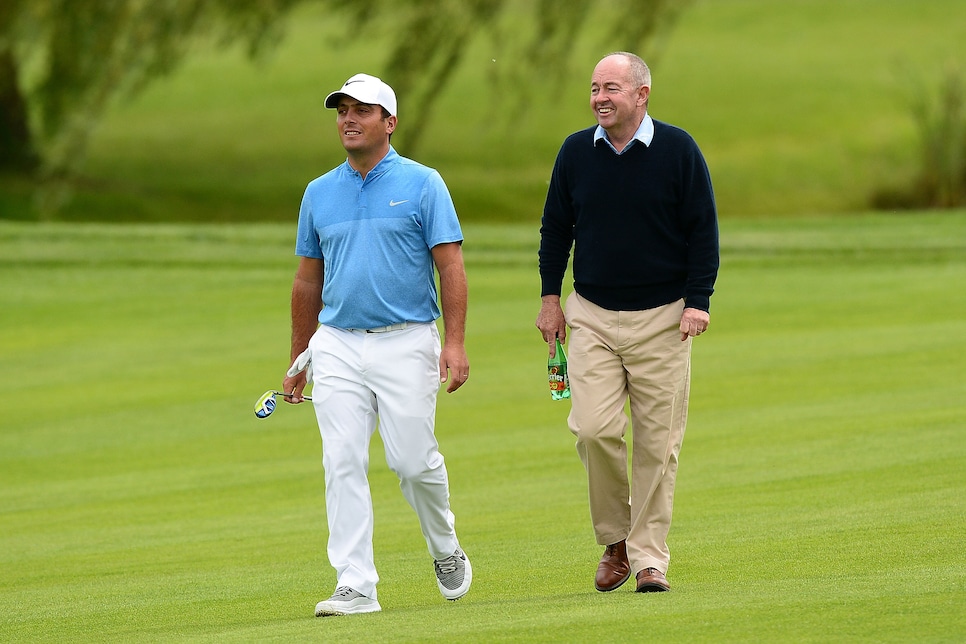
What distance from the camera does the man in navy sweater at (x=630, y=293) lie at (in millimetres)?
6105

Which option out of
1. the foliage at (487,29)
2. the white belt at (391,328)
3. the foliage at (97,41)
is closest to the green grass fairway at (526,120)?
the foliage at (487,29)

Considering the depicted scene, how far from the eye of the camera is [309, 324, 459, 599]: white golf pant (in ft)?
19.9

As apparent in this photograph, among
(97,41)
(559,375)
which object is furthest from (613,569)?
(97,41)

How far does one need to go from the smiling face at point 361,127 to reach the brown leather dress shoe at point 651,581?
186 centimetres

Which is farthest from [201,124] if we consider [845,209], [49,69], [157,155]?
[845,209]

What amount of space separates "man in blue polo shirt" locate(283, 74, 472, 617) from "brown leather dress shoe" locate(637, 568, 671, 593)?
65 centimetres

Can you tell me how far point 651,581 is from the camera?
6027 millimetres

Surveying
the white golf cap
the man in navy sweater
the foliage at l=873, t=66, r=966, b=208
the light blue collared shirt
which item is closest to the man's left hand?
the man in navy sweater

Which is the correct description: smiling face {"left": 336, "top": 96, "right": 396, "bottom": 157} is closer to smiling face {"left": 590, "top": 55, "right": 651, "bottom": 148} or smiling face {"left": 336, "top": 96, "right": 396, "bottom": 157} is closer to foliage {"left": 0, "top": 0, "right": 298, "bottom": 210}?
smiling face {"left": 590, "top": 55, "right": 651, "bottom": 148}

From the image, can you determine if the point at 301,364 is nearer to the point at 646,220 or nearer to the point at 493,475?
the point at 646,220

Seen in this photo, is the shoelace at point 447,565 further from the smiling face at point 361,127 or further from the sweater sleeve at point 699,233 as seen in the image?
the smiling face at point 361,127

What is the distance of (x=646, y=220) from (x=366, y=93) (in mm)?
1143

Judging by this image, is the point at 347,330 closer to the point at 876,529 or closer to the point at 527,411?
the point at 876,529

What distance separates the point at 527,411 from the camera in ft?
37.3
